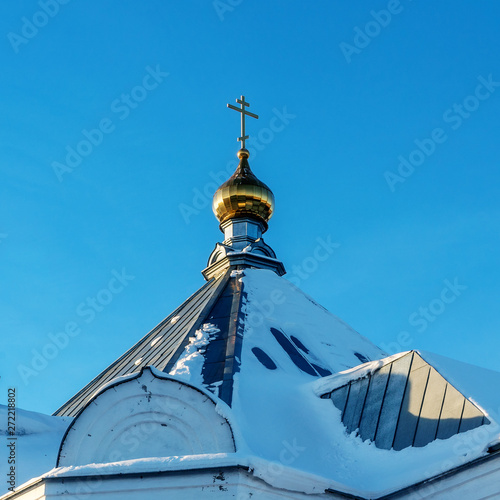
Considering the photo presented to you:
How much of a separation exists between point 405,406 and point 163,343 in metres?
3.64

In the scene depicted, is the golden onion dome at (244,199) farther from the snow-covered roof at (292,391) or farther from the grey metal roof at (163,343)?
the snow-covered roof at (292,391)

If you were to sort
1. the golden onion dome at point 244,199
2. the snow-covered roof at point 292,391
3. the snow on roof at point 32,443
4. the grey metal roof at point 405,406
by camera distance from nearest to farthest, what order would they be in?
the snow-covered roof at point 292,391
the grey metal roof at point 405,406
the snow on roof at point 32,443
the golden onion dome at point 244,199

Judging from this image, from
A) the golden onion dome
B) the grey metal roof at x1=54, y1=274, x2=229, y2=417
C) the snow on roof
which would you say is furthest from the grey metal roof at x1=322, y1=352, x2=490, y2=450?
the golden onion dome

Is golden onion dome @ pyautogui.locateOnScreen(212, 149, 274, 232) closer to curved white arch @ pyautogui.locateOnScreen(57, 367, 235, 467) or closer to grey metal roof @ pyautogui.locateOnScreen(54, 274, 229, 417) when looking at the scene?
grey metal roof @ pyautogui.locateOnScreen(54, 274, 229, 417)

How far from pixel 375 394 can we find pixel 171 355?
7.88ft

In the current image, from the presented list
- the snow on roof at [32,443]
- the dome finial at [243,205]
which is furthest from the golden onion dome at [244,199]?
the snow on roof at [32,443]

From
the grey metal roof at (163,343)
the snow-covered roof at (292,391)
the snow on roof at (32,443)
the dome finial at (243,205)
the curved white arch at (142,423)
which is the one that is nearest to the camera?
the snow-covered roof at (292,391)

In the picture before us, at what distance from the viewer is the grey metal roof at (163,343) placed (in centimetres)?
1017

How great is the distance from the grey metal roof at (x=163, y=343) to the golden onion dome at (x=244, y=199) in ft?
7.19

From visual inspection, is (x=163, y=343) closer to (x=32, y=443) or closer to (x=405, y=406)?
(x=32, y=443)

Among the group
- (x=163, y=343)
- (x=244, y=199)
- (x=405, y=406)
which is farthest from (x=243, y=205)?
(x=405, y=406)

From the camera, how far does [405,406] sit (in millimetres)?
8070

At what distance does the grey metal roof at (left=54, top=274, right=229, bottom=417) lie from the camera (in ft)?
33.4

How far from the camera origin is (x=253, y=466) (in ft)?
23.5
